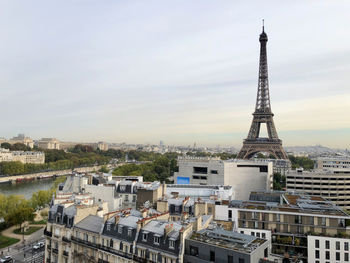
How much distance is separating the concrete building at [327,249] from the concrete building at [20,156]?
101484mm

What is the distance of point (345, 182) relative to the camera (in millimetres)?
51188

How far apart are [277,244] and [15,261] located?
22.5 meters

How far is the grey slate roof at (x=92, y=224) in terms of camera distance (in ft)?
66.3

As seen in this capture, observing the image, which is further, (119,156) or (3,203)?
(119,156)

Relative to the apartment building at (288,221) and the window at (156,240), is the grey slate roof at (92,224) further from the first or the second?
the apartment building at (288,221)

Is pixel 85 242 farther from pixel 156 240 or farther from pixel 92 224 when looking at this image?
pixel 156 240

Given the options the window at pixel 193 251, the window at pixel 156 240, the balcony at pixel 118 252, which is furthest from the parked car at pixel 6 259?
the window at pixel 193 251

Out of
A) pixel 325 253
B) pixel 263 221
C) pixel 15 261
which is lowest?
pixel 15 261

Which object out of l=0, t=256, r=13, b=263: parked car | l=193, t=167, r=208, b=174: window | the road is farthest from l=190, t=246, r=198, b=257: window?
l=193, t=167, r=208, b=174: window

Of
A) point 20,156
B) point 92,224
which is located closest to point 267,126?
point 92,224

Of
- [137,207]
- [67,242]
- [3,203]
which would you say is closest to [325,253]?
[137,207]

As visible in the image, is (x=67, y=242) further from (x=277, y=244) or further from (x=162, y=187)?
(x=277, y=244)

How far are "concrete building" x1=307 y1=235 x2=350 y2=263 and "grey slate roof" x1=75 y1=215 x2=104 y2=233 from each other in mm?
16116

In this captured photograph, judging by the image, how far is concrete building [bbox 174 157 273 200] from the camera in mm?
51594
